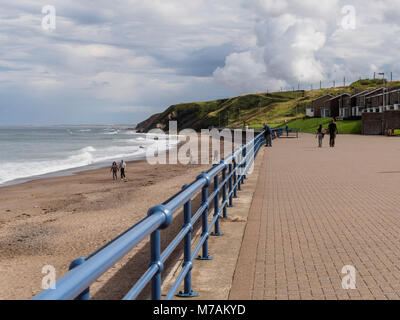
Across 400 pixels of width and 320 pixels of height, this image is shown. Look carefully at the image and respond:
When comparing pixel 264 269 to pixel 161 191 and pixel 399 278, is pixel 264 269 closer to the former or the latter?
pixel 399 278

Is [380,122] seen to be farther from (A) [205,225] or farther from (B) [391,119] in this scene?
(A) [205,225]

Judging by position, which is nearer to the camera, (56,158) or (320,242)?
(320,242)

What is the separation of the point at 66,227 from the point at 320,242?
7761 millimetres

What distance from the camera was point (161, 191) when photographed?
1814 centimetres

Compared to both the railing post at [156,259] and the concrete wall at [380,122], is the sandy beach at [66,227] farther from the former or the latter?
the concrete wall at [380,122]

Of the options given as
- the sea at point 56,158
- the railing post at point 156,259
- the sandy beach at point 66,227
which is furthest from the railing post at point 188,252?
the sea at point 56,158

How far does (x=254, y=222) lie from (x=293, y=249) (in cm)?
Result: 181

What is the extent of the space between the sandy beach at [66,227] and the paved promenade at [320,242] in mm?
2009

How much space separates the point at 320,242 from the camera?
6414 millimetres

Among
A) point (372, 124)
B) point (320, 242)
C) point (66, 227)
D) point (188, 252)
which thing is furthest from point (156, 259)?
point (372, 124)

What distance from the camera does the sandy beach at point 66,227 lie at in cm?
735

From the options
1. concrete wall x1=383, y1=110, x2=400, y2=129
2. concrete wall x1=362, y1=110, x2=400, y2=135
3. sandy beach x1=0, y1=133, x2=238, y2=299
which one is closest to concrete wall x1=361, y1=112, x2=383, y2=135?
concrete wall x1=362, y1=110, x2=400, y2=135
